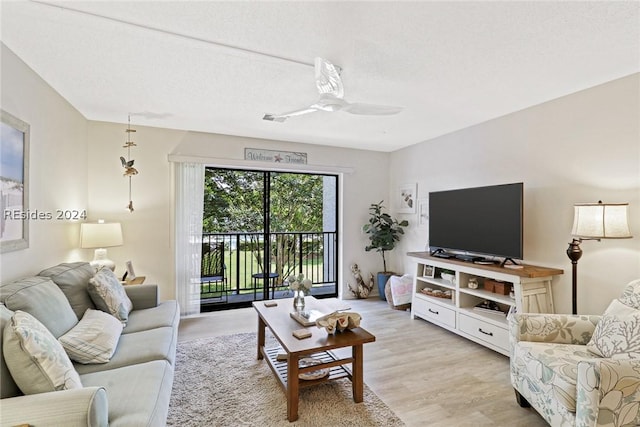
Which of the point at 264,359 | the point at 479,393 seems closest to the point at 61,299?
the point at 264,359

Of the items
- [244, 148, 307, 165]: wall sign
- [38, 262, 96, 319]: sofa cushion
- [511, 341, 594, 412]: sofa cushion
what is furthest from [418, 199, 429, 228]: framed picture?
[38, 262, 96, 319]: sofa cushion

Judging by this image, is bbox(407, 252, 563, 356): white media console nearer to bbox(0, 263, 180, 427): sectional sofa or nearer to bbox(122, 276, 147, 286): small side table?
bbox(0, 263, 180, 427): sectional sofa

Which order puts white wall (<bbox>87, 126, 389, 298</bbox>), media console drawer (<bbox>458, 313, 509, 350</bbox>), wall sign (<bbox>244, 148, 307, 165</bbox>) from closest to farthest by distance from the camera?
media console drawer (<bbox>458, 313, 509, 350</bbox>) → white wall (<bbox>87, 126, 389, 298</bbox>) → wall sign (<bbox>244, 148, 307, 165</bbox>)

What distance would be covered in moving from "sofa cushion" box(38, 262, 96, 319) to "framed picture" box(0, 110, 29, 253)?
275mm

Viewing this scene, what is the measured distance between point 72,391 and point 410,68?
2590mm

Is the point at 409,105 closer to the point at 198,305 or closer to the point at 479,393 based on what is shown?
the point at 479,393

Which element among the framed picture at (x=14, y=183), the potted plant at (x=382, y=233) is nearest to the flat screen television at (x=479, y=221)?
the potted plant at (x=382, y=233)

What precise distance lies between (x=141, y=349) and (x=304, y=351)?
103 centimetres

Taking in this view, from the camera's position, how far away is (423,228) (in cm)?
429

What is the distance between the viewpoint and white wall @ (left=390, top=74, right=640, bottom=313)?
2295mm

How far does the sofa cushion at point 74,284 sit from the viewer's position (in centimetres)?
212

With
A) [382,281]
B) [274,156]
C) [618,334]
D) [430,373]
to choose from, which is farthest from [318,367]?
[274,156]

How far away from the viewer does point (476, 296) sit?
10.5ft

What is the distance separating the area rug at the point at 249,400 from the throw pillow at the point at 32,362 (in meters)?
0.84
